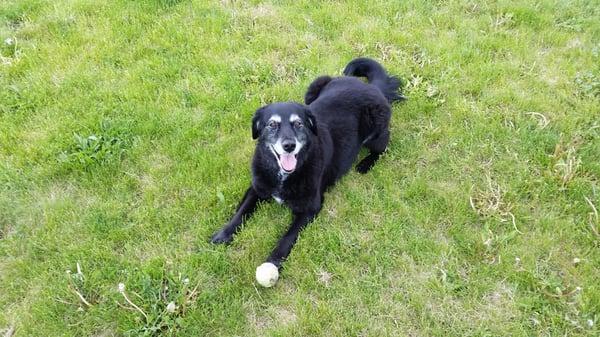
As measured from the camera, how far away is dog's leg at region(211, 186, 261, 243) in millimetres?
3195

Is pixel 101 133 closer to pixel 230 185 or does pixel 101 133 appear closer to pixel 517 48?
pixel 230 185

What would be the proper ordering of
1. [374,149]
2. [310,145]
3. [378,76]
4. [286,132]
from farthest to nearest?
[378,76], [374,149], [310,145], [286,132]

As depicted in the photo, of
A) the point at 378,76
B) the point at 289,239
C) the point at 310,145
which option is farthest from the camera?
the point at 378,76

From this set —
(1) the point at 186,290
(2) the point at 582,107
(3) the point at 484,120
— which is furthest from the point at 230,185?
(2) the point at 582,107

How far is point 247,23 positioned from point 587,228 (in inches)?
157

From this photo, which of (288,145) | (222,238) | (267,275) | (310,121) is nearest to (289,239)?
(267,275)

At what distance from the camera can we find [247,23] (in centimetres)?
519

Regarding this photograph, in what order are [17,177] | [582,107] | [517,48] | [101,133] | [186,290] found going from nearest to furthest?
[186,290]
[17,177]
[101,133]
[582,107]
[517,48]

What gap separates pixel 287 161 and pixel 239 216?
58 centimetres

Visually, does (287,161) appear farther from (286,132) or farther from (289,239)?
(289,239)

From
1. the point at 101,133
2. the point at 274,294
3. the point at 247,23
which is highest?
the point at 247,23

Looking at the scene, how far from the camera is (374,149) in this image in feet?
12.7

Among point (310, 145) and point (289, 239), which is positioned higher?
point (310, 145)

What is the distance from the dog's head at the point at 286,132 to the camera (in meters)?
3.00
